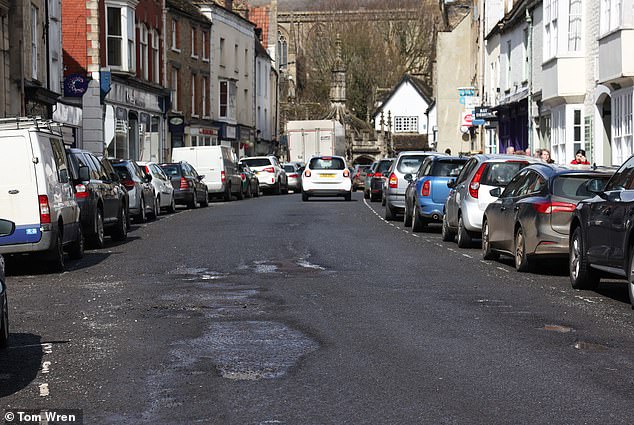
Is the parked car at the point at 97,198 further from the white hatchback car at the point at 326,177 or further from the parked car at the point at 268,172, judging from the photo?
the parked car at the point at 268,172

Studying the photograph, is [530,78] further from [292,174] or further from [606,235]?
[606,235]

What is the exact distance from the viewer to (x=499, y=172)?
2017 cm

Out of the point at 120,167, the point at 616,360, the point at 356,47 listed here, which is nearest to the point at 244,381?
the point at 616,360

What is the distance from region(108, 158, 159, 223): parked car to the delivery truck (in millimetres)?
33176

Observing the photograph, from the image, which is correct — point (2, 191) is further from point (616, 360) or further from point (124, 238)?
point (616, 360)

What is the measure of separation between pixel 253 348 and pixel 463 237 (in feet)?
37.5

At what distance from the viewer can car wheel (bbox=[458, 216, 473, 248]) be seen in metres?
20.2

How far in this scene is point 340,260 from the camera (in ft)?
57.7

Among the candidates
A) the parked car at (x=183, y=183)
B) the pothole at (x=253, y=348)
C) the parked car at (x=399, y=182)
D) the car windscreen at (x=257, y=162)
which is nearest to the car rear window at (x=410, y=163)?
the parked car at (x=399, y=182)

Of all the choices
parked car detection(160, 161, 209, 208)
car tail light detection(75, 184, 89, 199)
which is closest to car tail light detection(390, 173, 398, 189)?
parked car detection(160, 161, 209, 208)

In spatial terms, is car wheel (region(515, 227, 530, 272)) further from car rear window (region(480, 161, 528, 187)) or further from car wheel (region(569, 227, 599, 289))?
car rear window (region(480, 161, 528, 187))

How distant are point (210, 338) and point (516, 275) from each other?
266 inches

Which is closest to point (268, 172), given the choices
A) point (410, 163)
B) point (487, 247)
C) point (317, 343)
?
point (410, 163)

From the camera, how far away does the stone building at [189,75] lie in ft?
191
